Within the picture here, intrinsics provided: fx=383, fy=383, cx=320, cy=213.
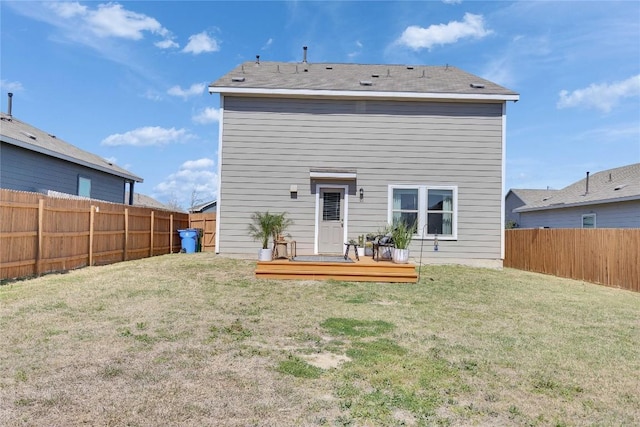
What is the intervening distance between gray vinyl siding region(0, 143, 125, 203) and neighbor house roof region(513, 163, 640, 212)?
→ 20.5 m

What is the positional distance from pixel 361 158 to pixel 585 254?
6.72 m

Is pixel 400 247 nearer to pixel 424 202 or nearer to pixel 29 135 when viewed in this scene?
pixel 424 202

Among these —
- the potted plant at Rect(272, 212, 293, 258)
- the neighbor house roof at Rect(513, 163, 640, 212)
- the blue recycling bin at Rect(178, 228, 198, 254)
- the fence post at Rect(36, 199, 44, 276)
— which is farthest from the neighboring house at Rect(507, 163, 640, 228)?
the fence post at Rect(36, 199, 44, 276)

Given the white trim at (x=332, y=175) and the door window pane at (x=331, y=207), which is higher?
the white trim at (x=332, y=175)

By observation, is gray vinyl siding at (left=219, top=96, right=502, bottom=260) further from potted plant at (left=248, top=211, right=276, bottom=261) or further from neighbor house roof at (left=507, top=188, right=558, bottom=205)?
neighbor house roof at (left=507, top=188, right=558, bottom=205)

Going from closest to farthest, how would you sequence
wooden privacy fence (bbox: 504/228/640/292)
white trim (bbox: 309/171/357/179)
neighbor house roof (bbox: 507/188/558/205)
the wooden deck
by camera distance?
the wooden deck, wooden privacy fence (bbox: 504/228/640/292), white trim (bbox: 309/171/357/179), neighbor house roof (bbox: 507/188/558/205)

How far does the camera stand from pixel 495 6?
11789mm

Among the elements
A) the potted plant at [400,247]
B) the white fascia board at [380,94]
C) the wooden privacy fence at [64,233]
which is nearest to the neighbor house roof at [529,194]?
the white fascia board at [380,94]

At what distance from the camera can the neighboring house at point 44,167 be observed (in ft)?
37.8

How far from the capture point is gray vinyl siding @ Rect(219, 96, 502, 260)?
10.9m

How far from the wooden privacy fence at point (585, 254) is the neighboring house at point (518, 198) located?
13473 millimetres

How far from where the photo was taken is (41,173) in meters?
12.9

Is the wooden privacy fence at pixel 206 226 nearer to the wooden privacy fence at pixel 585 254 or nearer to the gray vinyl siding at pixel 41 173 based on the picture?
the gray vinyl siding at pixel 41 173

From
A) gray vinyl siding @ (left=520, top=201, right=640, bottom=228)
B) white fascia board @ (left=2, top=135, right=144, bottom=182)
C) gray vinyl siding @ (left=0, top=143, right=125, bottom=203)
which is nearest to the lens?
white fascia board @ (left=2, top=135, right=144, bottom=182)
